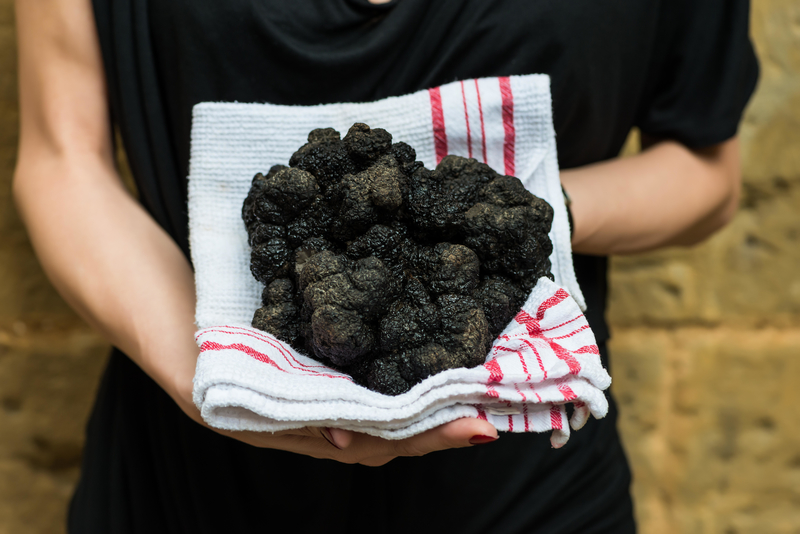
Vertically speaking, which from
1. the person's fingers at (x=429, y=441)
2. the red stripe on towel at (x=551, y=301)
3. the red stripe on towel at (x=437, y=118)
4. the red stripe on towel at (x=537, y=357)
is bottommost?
the person's fingers at (x=429, y=441)

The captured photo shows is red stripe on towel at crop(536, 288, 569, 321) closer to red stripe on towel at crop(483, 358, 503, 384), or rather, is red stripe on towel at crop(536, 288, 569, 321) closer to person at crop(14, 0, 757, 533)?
red stripe on towel at crop(483, 358, 503, 384)

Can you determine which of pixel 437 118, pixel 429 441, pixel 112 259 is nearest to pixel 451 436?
pixel 429 441

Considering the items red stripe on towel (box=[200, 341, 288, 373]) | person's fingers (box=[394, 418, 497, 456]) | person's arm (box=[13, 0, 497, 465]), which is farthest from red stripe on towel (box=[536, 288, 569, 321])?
person's arm (box=[13, 0, 497, 465])

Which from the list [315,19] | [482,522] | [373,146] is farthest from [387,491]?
[315,19]

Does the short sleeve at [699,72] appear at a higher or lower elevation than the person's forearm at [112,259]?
higher

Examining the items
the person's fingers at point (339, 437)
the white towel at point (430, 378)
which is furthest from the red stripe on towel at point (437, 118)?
the person's fingers at point (339, 437)

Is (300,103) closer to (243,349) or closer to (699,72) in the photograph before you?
(243,349)

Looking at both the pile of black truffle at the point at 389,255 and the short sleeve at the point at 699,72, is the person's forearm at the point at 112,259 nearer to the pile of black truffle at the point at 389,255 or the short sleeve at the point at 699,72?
the pile of black truffle at the point at 389,255
